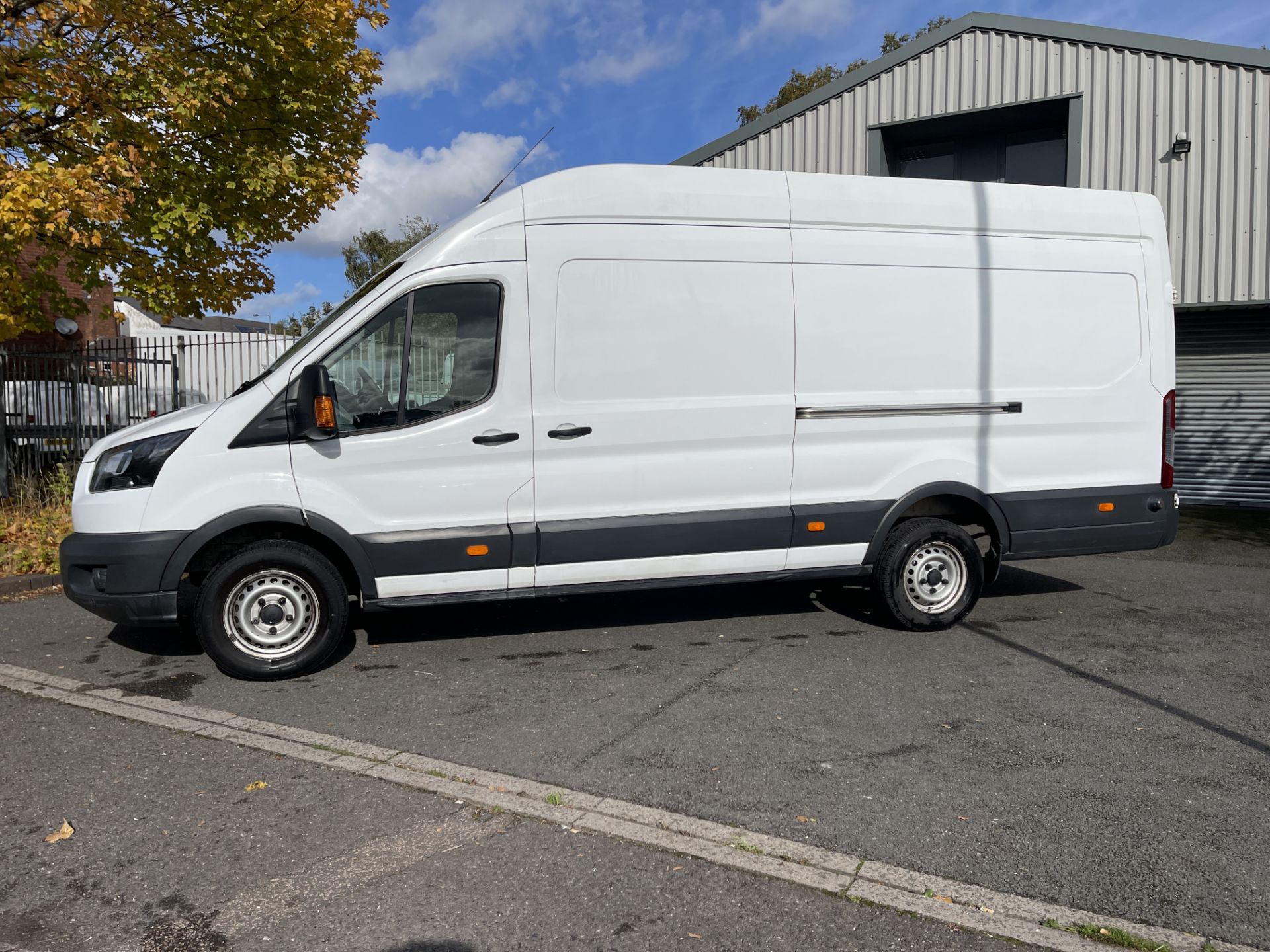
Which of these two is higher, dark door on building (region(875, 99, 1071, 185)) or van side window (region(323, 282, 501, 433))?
dark door on building (region(875, 99, 1071, 185))

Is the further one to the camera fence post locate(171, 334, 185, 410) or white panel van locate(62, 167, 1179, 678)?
fence post locate(171, 334, 185, 410)

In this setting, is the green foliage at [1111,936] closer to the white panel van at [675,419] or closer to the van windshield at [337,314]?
the white panel van at [675,419]

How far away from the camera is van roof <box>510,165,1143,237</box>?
5.57 m

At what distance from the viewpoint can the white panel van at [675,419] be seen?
5219 millimetres

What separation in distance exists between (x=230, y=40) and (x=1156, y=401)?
29.0ft

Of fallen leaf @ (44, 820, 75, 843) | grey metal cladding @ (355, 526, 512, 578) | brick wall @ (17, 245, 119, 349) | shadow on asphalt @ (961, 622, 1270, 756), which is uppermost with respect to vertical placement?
brick wall @ (17, 245, 119, 349)

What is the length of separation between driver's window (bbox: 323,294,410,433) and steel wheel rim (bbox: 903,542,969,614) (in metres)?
3.35

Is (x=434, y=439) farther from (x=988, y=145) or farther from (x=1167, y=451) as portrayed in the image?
(x=988, y=145)

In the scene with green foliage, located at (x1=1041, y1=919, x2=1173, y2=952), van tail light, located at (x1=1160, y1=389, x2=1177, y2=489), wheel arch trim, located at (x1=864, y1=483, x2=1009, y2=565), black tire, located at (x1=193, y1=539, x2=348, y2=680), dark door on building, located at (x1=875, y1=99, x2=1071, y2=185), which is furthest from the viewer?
dark door on building, located at (x1=875, y1=99, x2=1071, y2=185)

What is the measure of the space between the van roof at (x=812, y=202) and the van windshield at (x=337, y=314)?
0.86 meters

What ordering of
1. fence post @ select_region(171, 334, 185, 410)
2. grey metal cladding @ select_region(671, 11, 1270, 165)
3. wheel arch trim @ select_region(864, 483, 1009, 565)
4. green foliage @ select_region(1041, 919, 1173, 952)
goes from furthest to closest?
fence post @ select_region(171, 334, 185, 410) → grey metal cladding @ select_region(671, 11, 1270, 165) → wheel arch trim @ select_region(864, 483, 1009, 565) → green foliage @ select_region(1041, 919, 1173, 952)

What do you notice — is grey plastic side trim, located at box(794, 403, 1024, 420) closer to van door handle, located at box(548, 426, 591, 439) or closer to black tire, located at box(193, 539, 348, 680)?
van door handle, located at box(548, 426, 591, 439)

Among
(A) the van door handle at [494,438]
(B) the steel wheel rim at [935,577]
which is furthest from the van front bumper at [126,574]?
(B) the steel wheel rim at [935,577]

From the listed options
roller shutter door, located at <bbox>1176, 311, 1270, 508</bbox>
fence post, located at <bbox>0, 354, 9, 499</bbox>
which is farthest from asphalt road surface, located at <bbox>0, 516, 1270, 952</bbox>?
roller shutter door, located at <bbox>1176, 311, 1270, 508</bbox>
